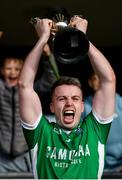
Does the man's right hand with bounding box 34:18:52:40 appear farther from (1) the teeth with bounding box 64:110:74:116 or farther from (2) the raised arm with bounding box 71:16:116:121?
(1) the teeth with bounding box 64:110:74:116

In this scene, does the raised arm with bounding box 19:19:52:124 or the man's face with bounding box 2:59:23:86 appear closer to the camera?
the raised arm with bounding box 19:19:52:124

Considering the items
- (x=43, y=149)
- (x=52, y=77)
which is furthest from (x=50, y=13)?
(x=52, y=77)

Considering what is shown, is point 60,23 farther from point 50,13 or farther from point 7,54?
point 7,54

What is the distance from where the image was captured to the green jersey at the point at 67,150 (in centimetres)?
257

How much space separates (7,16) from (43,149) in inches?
74.6

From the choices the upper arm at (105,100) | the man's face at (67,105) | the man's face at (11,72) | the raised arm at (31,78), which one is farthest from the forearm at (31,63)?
the man's face at (11,72)

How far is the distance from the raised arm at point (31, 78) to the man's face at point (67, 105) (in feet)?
0.30

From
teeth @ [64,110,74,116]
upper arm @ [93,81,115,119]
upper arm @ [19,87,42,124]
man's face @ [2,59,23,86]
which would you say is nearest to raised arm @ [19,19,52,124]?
upper arm @ [19,87,42,124]

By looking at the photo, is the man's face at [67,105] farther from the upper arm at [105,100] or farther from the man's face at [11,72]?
the man's face at [11,72]

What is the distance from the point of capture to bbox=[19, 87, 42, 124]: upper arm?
260 centimetres

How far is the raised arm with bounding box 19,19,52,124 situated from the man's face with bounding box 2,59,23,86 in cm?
110

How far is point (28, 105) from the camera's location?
8.52ft

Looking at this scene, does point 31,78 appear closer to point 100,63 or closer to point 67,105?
point 67,105

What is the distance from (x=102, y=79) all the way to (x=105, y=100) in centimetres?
9
